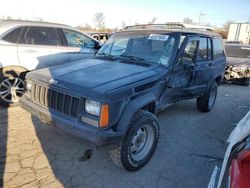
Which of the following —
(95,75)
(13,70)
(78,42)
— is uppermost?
(78,42)

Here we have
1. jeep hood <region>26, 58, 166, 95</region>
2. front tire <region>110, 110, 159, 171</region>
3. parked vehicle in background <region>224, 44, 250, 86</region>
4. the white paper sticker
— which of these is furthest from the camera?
parked vehicle in background <region>224, 44, 250, 86</region>

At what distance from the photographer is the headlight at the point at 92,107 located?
272 centimetres

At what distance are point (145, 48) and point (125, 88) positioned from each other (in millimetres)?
1447

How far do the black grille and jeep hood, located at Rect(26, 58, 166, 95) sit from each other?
4.4 inches

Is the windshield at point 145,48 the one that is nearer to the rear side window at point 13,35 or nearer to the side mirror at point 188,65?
the side mirror at point 188,65

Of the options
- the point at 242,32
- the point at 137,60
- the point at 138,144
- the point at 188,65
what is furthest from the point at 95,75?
the point at 242,32

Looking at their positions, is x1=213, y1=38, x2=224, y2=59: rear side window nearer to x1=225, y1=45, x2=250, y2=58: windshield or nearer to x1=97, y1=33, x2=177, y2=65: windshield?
x1=97, y1=33, x2=177, y2=65: windshield

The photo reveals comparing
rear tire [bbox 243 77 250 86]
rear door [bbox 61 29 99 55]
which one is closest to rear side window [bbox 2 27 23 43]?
rear door [bbox 61 29 99 55]

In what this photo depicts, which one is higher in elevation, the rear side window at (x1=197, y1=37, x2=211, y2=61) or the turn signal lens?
the rear side window at (x1=197, y1=37, x2=211, y2=61)

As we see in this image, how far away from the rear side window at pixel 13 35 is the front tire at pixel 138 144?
3.69 m

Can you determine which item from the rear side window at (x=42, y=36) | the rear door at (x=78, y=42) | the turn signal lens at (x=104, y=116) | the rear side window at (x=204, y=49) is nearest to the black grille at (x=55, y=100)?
the turn signal lens at (x=104, y=116)

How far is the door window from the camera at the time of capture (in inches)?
253

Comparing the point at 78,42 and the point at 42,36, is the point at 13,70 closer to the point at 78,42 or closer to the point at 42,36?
the point at 42,36

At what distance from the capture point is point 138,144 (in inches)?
136
